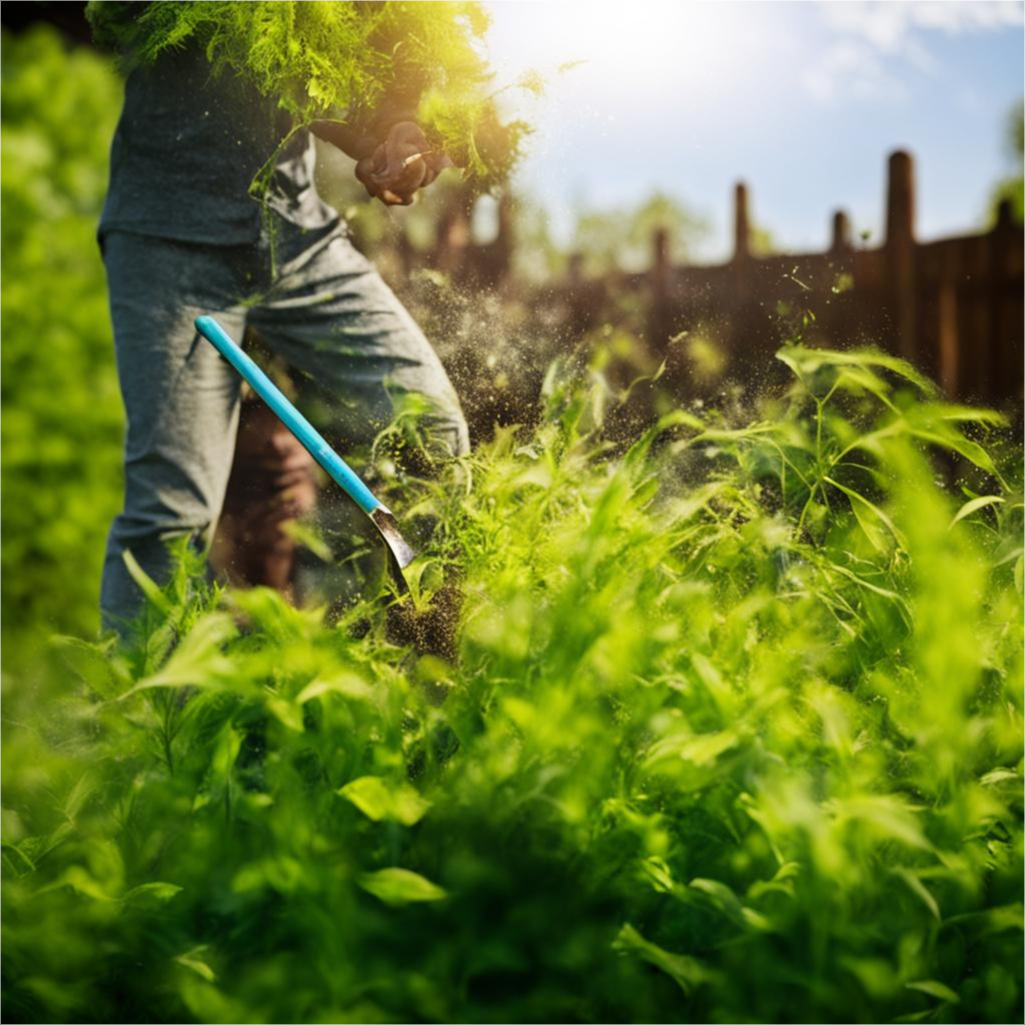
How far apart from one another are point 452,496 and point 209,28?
118 centimetres

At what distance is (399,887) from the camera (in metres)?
0.89

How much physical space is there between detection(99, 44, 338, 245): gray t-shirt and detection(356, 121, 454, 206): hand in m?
0.31

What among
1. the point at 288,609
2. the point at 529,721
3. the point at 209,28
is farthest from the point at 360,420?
the point at 529,721

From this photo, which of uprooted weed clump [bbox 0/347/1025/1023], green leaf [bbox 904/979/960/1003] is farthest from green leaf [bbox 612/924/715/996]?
green leaf [bbox 904/979/960/1003]

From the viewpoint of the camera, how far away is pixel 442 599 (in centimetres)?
188

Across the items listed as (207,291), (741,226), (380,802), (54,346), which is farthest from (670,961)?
(741,226)

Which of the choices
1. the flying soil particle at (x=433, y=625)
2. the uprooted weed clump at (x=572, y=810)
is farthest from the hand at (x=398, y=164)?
the uprooted weed clump at (x=572, y=810)

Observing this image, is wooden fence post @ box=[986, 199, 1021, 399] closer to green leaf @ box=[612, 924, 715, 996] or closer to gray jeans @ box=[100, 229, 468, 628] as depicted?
gray jeans @ box=[100, 229, 468, 628]

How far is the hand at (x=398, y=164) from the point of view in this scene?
81.5 inches

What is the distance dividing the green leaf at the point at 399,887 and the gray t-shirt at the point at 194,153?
1734mm

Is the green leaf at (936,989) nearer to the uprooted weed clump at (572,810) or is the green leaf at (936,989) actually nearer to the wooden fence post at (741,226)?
the uprooted weed clump at (572,810)

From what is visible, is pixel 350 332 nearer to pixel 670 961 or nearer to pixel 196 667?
pixel 196 667

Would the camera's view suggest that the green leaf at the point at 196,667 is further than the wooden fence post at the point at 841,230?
No

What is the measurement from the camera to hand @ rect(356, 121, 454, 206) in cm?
207
